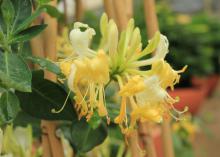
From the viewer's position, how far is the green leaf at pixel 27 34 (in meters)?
0.37

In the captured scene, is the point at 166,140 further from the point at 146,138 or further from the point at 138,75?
the point at 138,75

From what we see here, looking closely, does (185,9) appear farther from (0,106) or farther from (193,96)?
(0,106)

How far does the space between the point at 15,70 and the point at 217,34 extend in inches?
103

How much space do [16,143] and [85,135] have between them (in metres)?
0.08

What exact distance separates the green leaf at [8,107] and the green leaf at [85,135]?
0.32 ft

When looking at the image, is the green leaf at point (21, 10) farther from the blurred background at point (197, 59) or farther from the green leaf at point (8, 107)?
the blurred background at point (197, 59)

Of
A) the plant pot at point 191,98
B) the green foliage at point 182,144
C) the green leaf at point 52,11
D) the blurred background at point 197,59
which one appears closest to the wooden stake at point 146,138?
the green leaf at point 52,11

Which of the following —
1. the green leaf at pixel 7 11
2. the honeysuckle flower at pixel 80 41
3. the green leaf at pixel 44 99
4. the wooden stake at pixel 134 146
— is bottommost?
the wooden stake at pixel 134 146

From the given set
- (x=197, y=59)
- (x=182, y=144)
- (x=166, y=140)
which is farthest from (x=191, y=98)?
(x=166, y=140)

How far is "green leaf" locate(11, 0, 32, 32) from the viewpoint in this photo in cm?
38

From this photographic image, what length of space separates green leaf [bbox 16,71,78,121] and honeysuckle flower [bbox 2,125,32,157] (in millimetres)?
60

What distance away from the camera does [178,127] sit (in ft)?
4.33

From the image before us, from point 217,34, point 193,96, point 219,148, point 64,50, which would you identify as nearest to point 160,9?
point 217,34

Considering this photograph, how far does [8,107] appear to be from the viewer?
36 centimetres
